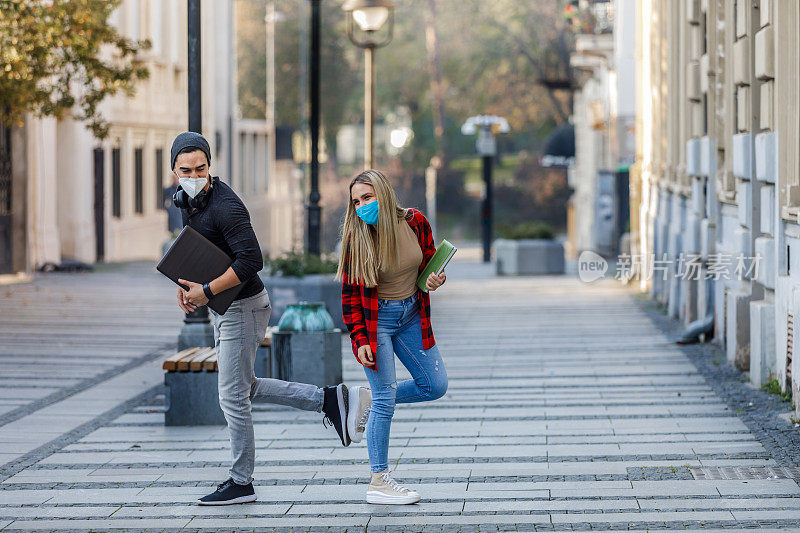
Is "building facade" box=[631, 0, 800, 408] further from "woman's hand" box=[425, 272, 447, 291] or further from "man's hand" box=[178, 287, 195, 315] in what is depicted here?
"man's hand" box=[178, 287, 195, 315]

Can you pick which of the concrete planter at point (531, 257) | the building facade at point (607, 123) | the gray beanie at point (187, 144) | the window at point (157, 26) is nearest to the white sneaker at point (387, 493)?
the gray beanie at point (187, 144)

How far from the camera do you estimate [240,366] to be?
687 centimetres

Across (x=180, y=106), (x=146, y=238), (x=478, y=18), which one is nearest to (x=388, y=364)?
(x=146, y=238)

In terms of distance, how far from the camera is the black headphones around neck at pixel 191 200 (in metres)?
6.78

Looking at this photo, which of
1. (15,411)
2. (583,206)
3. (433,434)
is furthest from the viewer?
(583,206)

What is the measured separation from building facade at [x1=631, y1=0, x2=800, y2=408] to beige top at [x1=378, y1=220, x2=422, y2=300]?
3.51 metres

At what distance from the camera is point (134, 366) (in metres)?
12.5

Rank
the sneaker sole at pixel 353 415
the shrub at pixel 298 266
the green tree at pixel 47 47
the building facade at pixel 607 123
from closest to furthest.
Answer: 1. the sneaker sole at pixel 353 415
2. the shrub at pixel 298 266
3. the green tree at pixel 47 47
4. the building facade at pixel 607 123

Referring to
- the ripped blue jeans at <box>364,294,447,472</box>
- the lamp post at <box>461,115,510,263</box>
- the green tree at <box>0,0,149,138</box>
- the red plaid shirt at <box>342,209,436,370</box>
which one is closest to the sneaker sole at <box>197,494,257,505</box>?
the ripped blue jeans at <box>364,294,447,472</box>

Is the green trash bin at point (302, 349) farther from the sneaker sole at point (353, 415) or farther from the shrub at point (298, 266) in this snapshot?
the shrub at point (298, 266)

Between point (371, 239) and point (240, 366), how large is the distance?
2.94 ft

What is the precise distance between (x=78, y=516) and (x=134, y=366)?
5848 millimetres

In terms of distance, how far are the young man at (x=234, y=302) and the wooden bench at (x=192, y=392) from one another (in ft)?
7.13

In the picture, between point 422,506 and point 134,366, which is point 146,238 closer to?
point 134,366
